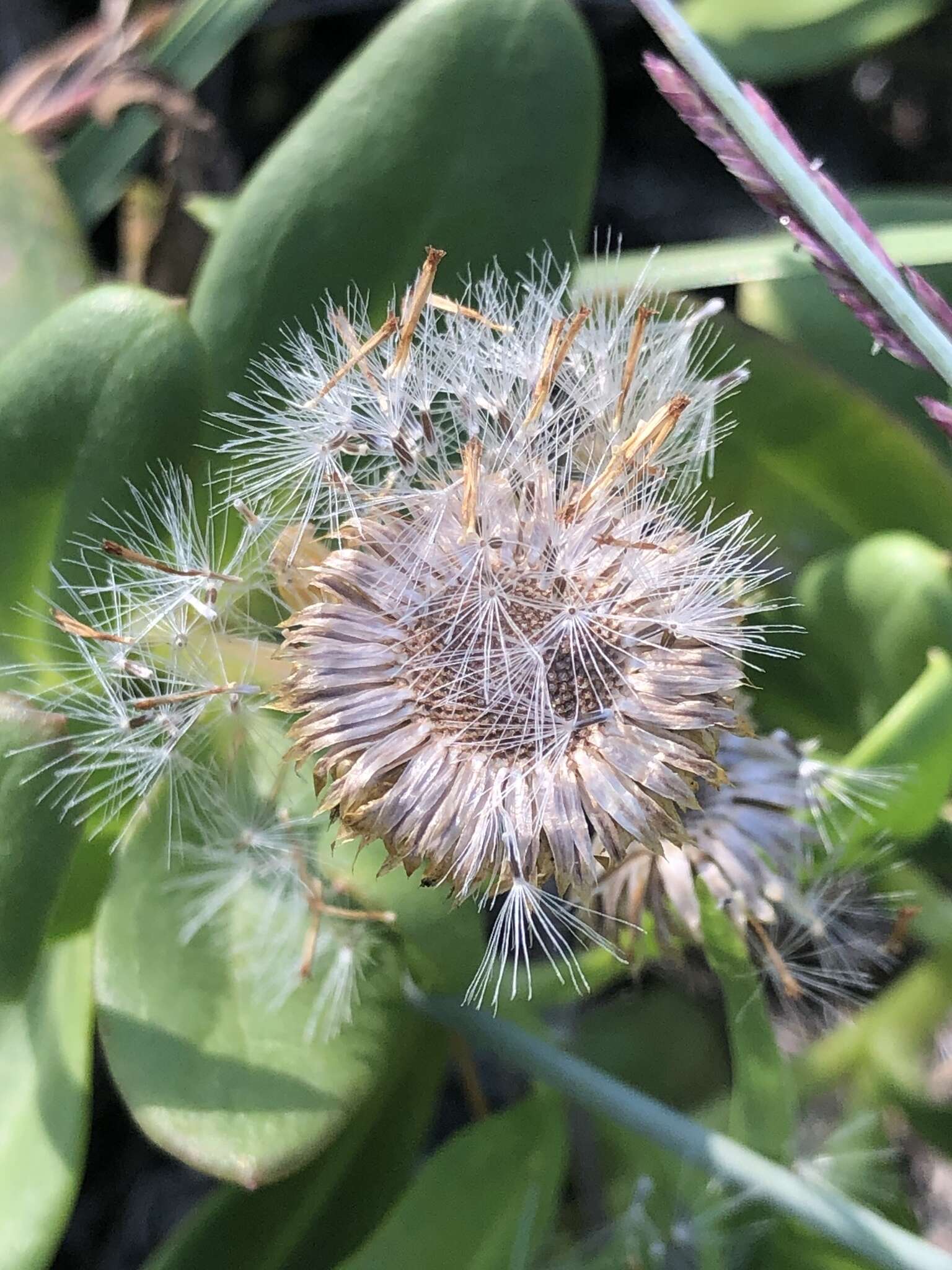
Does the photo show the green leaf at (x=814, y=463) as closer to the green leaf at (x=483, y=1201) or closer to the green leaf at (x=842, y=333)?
the green leaf at (x=842, y=333)

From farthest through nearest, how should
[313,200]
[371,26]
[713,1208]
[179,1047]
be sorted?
1. [371,26]
2. [713,1208]
3. [313,200]
4. [179,1047]

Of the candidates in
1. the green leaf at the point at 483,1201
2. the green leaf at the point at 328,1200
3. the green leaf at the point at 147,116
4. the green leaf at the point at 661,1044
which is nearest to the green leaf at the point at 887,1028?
the green leaf at the point at 661,1044

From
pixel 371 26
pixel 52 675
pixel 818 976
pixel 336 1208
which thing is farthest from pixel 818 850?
pixel 371 26

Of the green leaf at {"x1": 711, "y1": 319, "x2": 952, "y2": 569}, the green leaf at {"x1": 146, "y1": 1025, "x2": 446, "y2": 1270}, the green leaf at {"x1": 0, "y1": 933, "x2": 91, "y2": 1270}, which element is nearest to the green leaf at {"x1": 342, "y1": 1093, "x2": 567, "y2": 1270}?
the green leaf at {"x1": 146, "y1": 1025, "x2": 446, "y2": 1270}

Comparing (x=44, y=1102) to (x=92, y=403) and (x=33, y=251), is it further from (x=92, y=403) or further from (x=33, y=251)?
(x=33, y=251)

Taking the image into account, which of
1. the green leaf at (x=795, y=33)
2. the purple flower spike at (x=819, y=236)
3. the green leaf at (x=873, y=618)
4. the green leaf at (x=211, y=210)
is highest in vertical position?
the green leaf at (x=795, y=33)

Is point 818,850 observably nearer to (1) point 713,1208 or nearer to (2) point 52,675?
(1) point 713,1208
